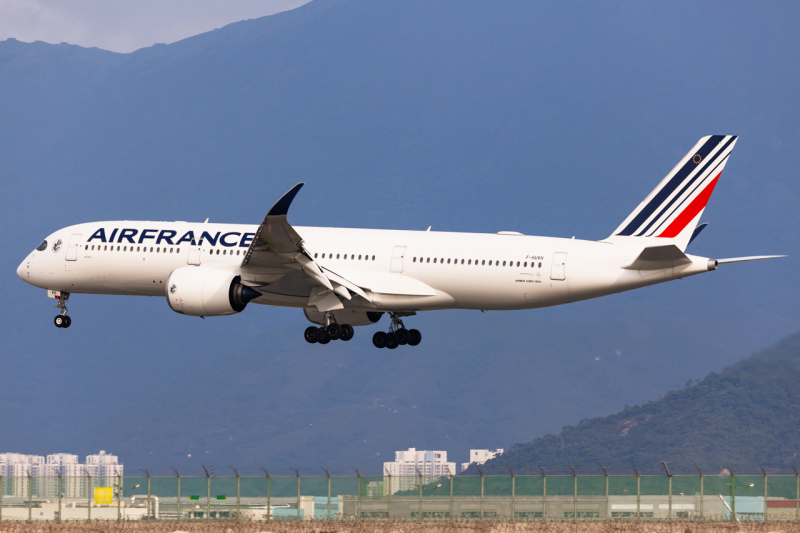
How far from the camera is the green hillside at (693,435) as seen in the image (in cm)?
15662

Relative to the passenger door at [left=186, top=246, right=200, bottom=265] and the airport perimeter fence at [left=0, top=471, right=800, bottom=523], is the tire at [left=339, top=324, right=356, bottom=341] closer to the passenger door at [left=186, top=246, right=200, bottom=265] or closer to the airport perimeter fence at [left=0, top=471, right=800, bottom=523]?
the passenger door at [left=186, top=246, right=200, bottom=265]

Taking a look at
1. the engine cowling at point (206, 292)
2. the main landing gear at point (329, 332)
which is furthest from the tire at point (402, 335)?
the engine cowling at point (206, 292)

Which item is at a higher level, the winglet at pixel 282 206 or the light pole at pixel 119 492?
the winglet at pixel 282 206

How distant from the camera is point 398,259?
50.5m

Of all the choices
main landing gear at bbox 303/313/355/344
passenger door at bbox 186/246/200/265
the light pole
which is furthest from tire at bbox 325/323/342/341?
the light pole

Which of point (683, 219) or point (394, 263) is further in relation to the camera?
point (394, 263)

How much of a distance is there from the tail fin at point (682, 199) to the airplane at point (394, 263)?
1.7 inches

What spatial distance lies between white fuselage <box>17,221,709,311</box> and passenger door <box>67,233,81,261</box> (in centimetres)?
5

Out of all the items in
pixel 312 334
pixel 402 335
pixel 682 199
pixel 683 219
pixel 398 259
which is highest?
pixel 682 199

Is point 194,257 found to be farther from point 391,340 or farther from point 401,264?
point 391,340

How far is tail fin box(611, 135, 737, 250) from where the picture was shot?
50062 mm

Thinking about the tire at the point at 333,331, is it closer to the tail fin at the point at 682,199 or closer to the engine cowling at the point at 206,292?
the engine cowling at the point at 206,292

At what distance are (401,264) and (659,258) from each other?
36.6 feet

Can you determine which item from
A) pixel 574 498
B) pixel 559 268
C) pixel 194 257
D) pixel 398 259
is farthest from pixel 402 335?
pixel 574 498
